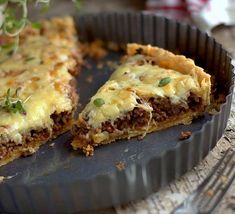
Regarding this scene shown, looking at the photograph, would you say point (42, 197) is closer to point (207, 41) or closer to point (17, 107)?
point (17, 107)

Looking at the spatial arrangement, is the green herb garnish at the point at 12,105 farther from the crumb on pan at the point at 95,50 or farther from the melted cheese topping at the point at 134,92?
the crumb on pan at the point at 95,50

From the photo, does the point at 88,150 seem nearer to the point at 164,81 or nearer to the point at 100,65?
the point at 164,81

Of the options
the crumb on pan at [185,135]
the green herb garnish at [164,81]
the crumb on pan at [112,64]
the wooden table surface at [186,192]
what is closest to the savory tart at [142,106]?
the green herb garnish at [164,81]

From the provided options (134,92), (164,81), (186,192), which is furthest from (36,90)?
(186,192)

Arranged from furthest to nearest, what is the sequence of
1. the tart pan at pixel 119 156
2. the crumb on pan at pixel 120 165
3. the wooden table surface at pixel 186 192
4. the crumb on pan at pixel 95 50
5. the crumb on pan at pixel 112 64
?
the crumb on pan at pixel 95 50 < the crumb on pan at pixel 112 64 < the crumb on pan at pixel 120 165 < the wooden table surface at pixel 186 192 < the tart pan at pixel 119 156

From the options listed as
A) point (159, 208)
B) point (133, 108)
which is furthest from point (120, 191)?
point (133, 108)

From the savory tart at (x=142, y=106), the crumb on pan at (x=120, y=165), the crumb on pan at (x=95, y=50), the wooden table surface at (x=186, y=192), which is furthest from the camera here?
the crumb on pan at (x=95, y=50)

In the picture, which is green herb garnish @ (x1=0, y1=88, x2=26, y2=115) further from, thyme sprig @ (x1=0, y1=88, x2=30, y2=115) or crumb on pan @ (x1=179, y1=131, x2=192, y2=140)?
crumb on pan @ (x1=179, y1=131, x2=192, y2=140)
